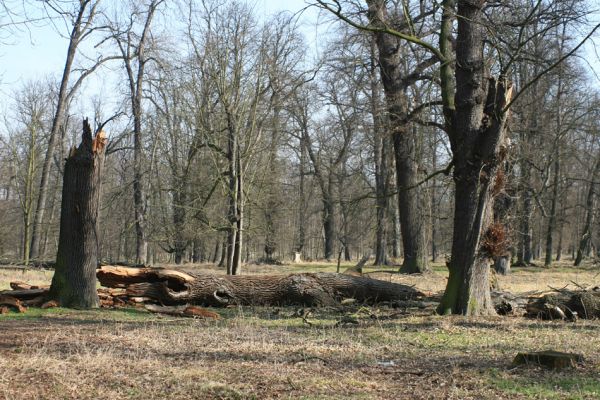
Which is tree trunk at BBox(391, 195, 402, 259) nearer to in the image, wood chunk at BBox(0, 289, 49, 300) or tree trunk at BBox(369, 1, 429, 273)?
tree trunk at BBox(369, 1, 429, 273)

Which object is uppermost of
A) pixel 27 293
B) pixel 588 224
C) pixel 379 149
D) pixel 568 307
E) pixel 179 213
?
pixel 379 149

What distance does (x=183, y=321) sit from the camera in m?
11.0

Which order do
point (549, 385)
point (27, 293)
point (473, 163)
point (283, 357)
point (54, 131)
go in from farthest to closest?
1. point (54, 131)
2. point (27, 293)
3. point (473, 163)
4. point (283, 357)
5. point (549, 385)

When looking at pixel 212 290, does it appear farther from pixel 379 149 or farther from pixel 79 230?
pixel 379 149

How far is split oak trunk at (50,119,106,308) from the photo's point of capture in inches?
469

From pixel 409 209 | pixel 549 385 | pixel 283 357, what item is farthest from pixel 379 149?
pixel 549 385

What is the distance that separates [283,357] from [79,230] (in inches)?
249

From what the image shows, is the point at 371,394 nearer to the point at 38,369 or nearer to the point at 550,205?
the point at 38,369

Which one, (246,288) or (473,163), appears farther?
(246,288)

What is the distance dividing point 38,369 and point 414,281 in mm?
14756

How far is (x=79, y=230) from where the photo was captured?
12008 mm

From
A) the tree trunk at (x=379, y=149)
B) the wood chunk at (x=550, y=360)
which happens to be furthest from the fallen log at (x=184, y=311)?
the wood chunk at (x=550, y=360)

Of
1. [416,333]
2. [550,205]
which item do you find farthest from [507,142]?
[550,205]

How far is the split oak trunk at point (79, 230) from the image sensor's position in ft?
39.1
